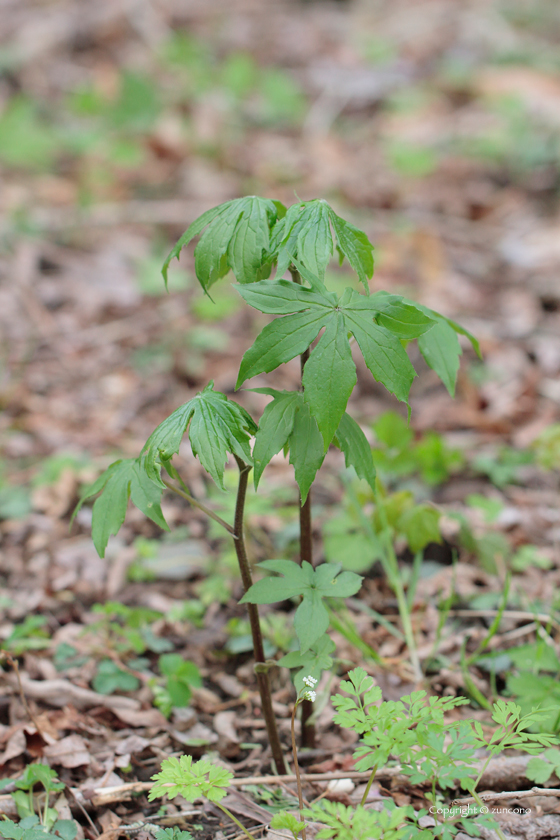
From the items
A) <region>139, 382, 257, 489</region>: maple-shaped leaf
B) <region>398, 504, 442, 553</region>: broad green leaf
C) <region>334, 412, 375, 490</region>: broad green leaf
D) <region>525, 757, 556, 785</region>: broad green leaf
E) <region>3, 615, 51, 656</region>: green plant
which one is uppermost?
<region>139, 382, 257, 489</region>: maple-shaped leaf

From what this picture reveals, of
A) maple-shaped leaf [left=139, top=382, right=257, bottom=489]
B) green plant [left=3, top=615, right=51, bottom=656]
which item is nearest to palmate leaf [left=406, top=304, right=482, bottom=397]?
maple-shaped leaf [left=139, top=382, right=257, bottom=489]

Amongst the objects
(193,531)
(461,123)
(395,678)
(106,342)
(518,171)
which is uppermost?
(461,123)

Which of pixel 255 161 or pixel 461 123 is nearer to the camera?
pixel 255 161

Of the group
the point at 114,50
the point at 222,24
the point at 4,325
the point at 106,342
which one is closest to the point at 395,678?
the point at 106,342

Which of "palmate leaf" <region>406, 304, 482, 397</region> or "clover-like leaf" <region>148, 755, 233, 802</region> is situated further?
"palmate leaf" <region>406, 304, 482, 397</region>

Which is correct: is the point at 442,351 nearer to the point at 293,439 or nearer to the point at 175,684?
the point at 293,439

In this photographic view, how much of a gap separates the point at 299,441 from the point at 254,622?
18.6 inches

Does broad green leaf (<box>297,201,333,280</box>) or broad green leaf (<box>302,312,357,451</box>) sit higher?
broad green leaf (<box>297,201,333,280</box>)

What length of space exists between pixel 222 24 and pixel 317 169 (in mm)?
3249

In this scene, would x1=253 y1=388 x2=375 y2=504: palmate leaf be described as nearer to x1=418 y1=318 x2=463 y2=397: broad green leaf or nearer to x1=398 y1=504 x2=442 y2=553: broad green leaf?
x1=418 y1=318 x2=463 y2=397: broad green leaf

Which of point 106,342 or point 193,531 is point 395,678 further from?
point 106,342

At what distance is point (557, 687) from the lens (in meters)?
1.60

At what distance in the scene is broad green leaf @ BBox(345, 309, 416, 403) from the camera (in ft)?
3.69

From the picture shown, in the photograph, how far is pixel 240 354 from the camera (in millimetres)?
3559
